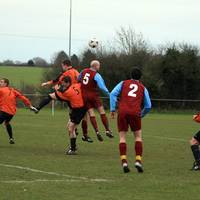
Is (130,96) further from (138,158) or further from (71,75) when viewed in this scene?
(71,75)

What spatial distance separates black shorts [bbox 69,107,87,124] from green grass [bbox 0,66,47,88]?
43.6 metres

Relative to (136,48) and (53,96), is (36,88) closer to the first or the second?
(136,48)

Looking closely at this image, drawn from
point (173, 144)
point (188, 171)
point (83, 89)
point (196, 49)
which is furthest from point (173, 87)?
point (188, 171)

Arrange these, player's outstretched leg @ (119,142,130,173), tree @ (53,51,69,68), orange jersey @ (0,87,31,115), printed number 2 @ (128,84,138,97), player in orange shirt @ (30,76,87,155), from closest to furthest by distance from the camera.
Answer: player's outstretched leg @ (119,142,130,173) < printed number 2 @ (128,84,138,97) < player in orange shirt @ (30,76,87,155) < orange jersey @ (0,87,31,115) < tree @ (53,51,69,68)

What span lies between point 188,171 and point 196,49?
46256 mm

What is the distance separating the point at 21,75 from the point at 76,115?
5487 centimetres

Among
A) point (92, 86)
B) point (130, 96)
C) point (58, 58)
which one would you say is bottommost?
point (58, 58)

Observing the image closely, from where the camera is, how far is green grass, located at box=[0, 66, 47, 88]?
62.6 meters

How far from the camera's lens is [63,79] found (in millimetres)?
16219

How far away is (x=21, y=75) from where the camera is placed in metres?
70.2

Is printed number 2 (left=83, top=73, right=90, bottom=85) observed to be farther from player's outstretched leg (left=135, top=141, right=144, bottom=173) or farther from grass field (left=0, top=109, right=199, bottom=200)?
player's outstretched leg (left=135, top=141, right=144, bottom=173)

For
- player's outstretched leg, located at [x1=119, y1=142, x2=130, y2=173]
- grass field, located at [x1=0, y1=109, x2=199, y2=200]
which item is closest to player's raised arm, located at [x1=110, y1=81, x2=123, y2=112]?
player's outstretched leg, located at [x1=119, y1=142, x2=130, y2=173]

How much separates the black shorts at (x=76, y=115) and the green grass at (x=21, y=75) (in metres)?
43.6

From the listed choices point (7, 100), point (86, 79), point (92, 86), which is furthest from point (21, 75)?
point (86, 79)
